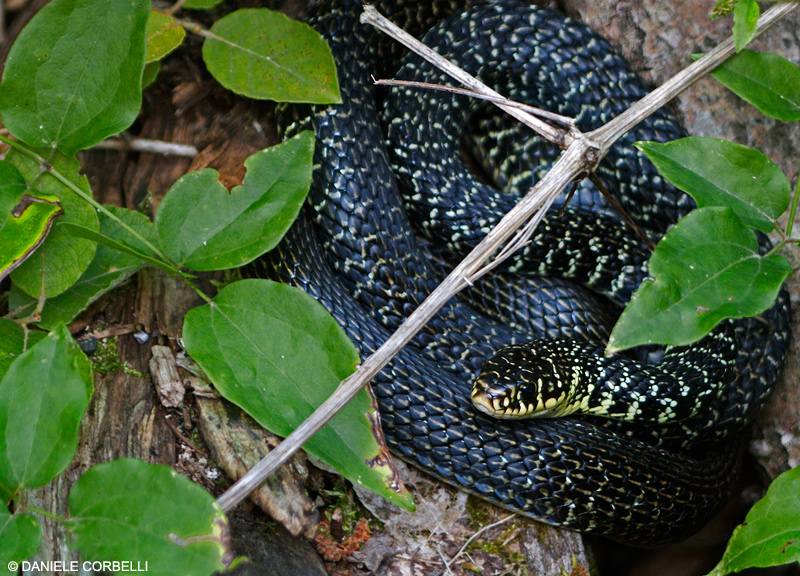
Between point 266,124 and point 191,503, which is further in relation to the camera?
point 266,124

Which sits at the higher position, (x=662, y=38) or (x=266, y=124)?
(x=662, y=38)

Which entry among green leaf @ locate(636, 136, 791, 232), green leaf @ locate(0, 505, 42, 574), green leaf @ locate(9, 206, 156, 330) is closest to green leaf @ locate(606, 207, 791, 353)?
green leaf @ locate(636, 136, 791, 232)

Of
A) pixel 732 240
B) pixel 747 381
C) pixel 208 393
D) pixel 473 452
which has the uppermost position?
pixel 732 240

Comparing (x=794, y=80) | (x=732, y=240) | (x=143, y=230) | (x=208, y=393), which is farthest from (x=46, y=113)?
(x=794, y=80)

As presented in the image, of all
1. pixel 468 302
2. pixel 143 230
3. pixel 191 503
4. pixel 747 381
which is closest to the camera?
pixel 191 503

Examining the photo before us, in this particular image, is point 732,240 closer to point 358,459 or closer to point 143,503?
point 358,459

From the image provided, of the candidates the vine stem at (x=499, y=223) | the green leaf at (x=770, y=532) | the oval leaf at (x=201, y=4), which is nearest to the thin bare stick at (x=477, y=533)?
the green leaf at (x=770, y=532)

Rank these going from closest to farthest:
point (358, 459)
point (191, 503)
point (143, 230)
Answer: point (191, 503)
point (358, 459)
point (143, 230)

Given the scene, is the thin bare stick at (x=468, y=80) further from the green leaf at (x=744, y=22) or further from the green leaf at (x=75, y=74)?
the green leaf at (x=75, y=74)
